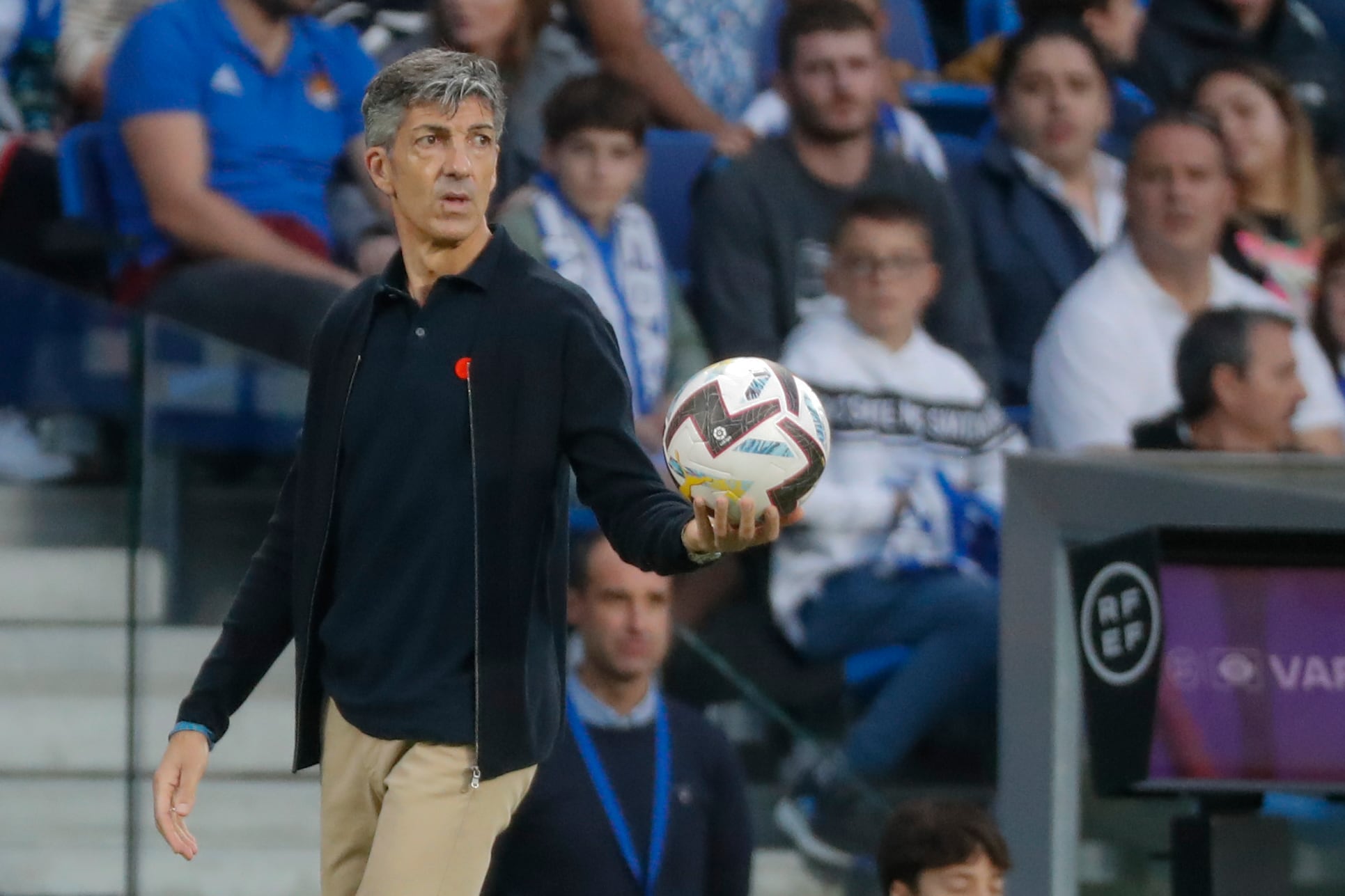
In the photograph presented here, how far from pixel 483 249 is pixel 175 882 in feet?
8.13

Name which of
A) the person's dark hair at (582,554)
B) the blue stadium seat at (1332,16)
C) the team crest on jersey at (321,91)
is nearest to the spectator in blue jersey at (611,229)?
the team crest on jersey at (321,91)

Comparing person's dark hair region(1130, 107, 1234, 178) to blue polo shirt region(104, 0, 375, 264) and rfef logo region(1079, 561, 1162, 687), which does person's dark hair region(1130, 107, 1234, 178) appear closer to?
blue polo shirt region(104, 0, 375, 264)

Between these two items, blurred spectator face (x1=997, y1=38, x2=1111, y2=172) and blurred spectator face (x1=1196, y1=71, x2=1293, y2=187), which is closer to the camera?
blurred spectator face (x1=997, y1=38, x2=1111, y2=172)

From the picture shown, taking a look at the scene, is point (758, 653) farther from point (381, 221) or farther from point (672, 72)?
point (672, 72)

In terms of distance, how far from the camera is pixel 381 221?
17.8 feet

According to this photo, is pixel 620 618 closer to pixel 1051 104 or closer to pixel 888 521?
pixel 888 521

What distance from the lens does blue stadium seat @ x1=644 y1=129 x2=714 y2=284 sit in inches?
235

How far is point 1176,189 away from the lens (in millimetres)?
6234

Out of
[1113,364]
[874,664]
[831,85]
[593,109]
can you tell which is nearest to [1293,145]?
[1113,364]

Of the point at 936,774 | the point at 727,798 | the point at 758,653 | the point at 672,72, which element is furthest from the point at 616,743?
the point at 672,72

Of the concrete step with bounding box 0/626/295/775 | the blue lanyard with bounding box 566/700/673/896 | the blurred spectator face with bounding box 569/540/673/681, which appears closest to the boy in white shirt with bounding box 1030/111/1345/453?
the blurred spectator face with bounding box 569/540/673/681

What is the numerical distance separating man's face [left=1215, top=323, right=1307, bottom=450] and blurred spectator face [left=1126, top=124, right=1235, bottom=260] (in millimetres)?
440

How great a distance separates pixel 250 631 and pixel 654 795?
1748mm

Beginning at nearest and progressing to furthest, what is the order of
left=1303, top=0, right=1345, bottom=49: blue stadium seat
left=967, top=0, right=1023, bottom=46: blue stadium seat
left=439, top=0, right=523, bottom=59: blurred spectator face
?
left=439, top=0, right=523, bottom=59: blurred spectator face < left=967, top=0, right=1023, bottom=46: blue stadium seat < left=1303, top=0, right=1345, bottom=49: blue stadium seat
